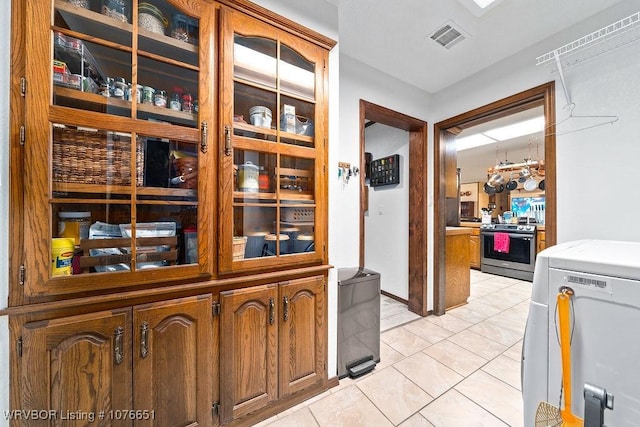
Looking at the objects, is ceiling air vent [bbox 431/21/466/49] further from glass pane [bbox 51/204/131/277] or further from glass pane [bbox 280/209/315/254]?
glass pane [bbox 51/204/131/277]

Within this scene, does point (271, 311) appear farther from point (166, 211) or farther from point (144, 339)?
point (166, 211)

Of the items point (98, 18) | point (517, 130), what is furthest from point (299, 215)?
point (517, 130)

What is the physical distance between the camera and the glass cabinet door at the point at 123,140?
95 centimetres

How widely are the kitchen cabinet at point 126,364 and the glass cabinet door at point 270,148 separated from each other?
0.35 metres

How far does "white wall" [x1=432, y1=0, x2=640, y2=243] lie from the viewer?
1502 mm

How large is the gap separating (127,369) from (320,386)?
1.10m

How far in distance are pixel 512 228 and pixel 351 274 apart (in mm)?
4187

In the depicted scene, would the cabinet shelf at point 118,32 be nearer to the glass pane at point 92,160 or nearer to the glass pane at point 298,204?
the glass pane at point 92,160

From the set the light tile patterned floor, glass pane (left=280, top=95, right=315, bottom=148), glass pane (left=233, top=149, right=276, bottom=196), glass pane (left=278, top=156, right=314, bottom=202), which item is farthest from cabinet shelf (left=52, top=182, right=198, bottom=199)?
the light tile patterned floor

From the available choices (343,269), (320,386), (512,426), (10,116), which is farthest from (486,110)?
(10,116)

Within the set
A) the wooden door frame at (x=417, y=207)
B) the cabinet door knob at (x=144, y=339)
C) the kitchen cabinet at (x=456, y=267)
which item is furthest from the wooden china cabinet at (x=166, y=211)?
the kitchen cabinet at (x=456, y=267)

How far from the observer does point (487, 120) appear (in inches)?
97.3

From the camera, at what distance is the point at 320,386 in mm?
1548

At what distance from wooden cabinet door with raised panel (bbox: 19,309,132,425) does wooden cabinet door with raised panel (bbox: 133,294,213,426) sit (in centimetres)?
5
